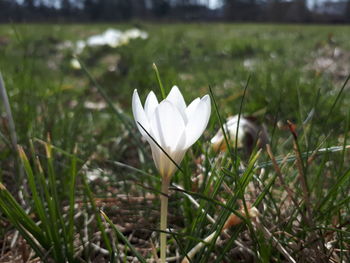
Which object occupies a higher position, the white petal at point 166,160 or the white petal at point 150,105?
the white petal at point 150,105

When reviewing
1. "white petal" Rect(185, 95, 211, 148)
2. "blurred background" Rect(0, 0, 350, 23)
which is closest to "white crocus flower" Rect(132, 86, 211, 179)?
"white petal" Rect(185, 95, 211, 148)

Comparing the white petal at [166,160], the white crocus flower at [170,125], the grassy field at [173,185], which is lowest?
the grassy field at [173,185]

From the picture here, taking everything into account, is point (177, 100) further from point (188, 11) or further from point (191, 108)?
point (188, 11)

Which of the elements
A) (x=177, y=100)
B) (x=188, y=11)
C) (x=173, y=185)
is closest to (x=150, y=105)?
(x=177, y=100)

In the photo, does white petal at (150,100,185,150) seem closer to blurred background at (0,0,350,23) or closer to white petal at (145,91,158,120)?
white petal at (145,91,158,120)

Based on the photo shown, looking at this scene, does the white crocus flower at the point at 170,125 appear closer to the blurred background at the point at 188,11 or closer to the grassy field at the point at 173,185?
the grassy field at the point at 173,185

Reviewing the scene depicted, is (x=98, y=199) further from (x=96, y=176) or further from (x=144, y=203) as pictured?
(x=96, y=176)

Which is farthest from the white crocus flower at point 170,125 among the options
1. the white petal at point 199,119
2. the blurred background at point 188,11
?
the blurred background at point 188,11
